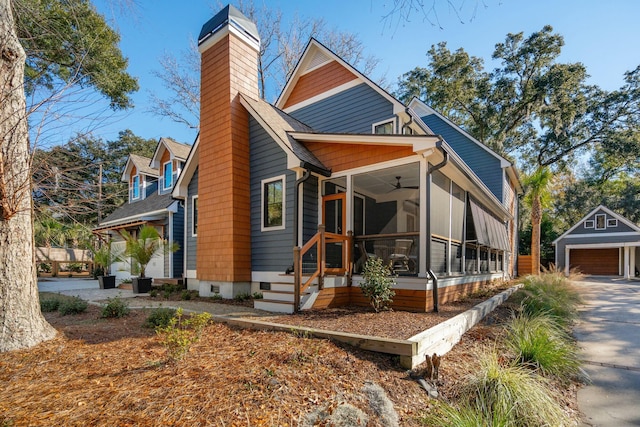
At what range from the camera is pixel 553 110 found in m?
21.3

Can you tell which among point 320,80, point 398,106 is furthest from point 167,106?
point 398,106

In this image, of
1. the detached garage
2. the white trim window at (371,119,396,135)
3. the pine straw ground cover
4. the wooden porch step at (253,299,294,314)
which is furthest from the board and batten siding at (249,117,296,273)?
the detached garage

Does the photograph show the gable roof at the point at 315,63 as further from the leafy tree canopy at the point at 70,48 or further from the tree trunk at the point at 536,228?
the tree trunk at the point at 536,228

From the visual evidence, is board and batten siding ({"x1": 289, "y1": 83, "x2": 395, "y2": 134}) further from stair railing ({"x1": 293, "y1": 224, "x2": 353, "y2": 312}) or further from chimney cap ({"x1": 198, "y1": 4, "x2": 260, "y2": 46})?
stair railing ({"x1": 293, "y1": 224, "x2": 353, "y2": 312})

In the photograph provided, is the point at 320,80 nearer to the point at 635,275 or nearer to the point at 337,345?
the point at 337,345

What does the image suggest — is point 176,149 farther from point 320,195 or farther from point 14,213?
point 14,213

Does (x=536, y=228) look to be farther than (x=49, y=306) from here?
Yes

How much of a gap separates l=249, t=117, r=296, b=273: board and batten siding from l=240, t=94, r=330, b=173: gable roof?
35cm

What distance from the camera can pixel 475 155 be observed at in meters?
16.2

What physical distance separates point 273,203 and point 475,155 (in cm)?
1197

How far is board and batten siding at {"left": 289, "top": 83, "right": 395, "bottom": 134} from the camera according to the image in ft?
34.8

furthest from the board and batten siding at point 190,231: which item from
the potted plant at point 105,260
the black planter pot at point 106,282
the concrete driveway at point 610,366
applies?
the concrete driveway at point 610,366

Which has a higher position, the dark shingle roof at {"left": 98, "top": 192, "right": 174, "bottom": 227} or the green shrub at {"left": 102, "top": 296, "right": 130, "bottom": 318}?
the dark shingle roof at {"left": 98, "top": 192, "right": 174, "bottom": 227}

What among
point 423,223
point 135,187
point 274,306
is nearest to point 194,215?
point 274,306
